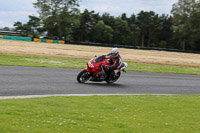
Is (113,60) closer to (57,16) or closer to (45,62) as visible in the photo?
(45,62)

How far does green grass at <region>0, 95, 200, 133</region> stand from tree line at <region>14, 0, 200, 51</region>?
6665 centimetres

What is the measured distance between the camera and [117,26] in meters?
96.1

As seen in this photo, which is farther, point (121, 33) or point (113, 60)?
point (121, 33)

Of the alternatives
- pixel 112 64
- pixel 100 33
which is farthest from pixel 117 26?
pixel 112 64

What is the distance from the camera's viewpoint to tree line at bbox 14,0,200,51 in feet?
249

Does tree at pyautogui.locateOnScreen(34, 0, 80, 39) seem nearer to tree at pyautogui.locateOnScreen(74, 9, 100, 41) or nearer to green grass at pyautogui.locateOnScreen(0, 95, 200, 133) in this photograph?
tree at pyautogui.locateOnScreen(74, 9, 100, 41)

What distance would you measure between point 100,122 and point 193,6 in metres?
82.0

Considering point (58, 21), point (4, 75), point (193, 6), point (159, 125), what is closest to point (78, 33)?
point (58, 21)

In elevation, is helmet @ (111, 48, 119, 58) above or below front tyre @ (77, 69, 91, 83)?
above

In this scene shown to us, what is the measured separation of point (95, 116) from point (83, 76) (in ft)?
20.8

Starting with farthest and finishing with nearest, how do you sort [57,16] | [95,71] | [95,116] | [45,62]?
[57,16] → [45,62] → [95,71] → [95,116]

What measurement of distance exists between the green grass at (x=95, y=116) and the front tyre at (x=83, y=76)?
3508 mm

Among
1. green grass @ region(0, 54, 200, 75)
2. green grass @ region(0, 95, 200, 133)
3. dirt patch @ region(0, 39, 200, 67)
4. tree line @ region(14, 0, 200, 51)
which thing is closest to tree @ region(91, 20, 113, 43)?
tree line @ region(14, 0, 200, 51)

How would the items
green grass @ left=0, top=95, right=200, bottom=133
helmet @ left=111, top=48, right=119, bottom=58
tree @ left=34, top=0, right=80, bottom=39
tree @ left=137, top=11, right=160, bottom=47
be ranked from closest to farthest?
1. green grass @ left=0, top=95, right=200, bottom=133
2. helmet @ left=111, top=48, right=119, bottom=58
3. tree @ left=34, top=0, right=80, bottom=39
4. tree @ left=137, top=11, right=160, bottom=47
